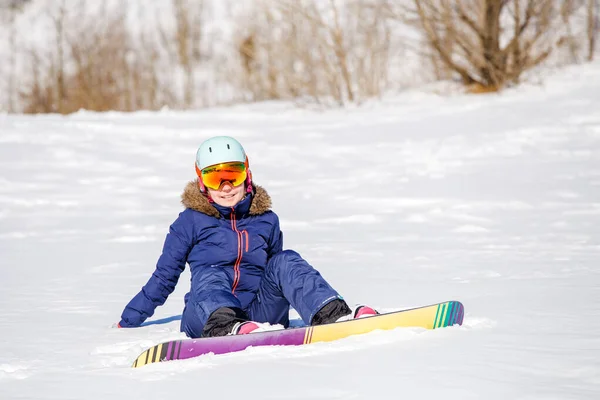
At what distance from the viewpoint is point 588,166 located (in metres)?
9.50

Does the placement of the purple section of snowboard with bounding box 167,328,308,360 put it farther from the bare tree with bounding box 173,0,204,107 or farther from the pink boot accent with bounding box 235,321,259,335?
the bare tree with bounding box 173,0,204,107

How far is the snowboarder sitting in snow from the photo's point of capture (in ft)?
11.6

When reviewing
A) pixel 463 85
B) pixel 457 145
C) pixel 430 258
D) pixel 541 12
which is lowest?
pixel 430 258

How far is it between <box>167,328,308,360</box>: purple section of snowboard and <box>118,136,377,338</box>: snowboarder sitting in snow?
44cm

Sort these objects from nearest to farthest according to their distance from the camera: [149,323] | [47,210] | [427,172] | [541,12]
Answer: [149,323], [47,210], [427,172], [541,12]

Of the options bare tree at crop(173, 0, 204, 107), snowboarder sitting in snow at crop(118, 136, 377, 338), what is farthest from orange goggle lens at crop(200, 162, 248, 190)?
bare tree at crop(173, 0, 204, 107)

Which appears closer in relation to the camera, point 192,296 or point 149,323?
point 192,296

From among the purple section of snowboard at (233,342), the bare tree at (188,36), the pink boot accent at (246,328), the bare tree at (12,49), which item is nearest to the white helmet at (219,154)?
the pink boot accent at (246,328)

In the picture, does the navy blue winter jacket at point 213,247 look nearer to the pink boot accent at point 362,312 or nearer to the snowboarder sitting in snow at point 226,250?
the snowboarder sitting in snow at point 226,250

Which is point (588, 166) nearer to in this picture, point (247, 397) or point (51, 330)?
point (51, 330)

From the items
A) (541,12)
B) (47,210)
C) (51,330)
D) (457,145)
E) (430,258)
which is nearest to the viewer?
(51,330)

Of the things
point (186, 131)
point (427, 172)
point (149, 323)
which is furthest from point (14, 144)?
point (149, 323)

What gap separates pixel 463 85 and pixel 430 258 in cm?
979

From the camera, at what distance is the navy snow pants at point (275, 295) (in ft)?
10.9
